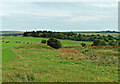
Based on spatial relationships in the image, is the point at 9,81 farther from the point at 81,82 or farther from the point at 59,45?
the point at 59,45

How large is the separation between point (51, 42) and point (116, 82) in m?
52.2

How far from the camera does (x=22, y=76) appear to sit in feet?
33.8

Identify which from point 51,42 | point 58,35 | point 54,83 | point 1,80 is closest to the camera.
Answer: point 54,83

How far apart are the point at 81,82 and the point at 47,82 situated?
2323 millimetres

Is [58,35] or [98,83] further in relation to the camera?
[58,35]

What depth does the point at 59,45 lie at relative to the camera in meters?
62.0

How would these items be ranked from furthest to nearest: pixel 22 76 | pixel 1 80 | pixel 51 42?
1. pixel 51 42
2. pixel 22 76
3. pixel 1 80

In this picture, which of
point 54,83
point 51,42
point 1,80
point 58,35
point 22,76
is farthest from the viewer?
point 58,35

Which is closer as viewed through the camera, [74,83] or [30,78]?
[74,83]

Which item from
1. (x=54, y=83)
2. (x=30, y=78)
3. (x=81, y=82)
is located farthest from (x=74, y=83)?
(x=30, y=78)

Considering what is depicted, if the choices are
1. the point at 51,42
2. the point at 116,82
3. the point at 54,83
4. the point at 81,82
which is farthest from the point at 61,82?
the point at 51,42

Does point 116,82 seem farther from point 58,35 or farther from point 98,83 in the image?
point 58,35

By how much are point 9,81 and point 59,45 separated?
53.0m

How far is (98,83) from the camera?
9.23 m
